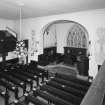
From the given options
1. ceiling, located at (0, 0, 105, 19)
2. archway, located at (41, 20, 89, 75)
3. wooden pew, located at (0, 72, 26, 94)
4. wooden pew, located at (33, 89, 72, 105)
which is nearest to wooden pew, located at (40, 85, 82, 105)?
wooden pew, located at (33, 89, 72, 105)

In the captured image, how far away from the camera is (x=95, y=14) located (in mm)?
4312

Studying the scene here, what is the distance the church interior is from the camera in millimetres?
2842

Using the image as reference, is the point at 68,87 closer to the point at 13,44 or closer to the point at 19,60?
the point at 13,44

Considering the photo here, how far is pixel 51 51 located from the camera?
7980mm

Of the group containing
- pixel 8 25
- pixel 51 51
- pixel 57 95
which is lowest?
pixel 57 95

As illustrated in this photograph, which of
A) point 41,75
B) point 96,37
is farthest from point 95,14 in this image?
point 41,75

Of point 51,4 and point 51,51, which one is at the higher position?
point 51,4

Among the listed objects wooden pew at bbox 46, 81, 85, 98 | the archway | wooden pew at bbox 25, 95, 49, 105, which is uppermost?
the archway

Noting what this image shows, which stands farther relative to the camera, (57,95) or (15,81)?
(15,81)

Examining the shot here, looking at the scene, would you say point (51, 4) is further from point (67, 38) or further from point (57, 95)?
point (67, 38)

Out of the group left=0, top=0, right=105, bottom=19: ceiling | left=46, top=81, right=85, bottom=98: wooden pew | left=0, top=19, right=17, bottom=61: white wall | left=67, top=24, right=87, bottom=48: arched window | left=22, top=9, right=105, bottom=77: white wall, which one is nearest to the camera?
left=46, top=81, right=85, bottom=98: wooden pew

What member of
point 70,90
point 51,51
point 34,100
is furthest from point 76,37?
point 34,100

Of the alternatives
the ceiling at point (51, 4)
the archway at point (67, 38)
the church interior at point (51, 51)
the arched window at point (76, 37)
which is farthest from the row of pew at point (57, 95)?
the arched window at point (76, 37)

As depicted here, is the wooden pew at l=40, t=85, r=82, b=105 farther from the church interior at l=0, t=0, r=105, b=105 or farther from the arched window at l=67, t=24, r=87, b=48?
the arched window at l=67, t=24, r=87, b=48
